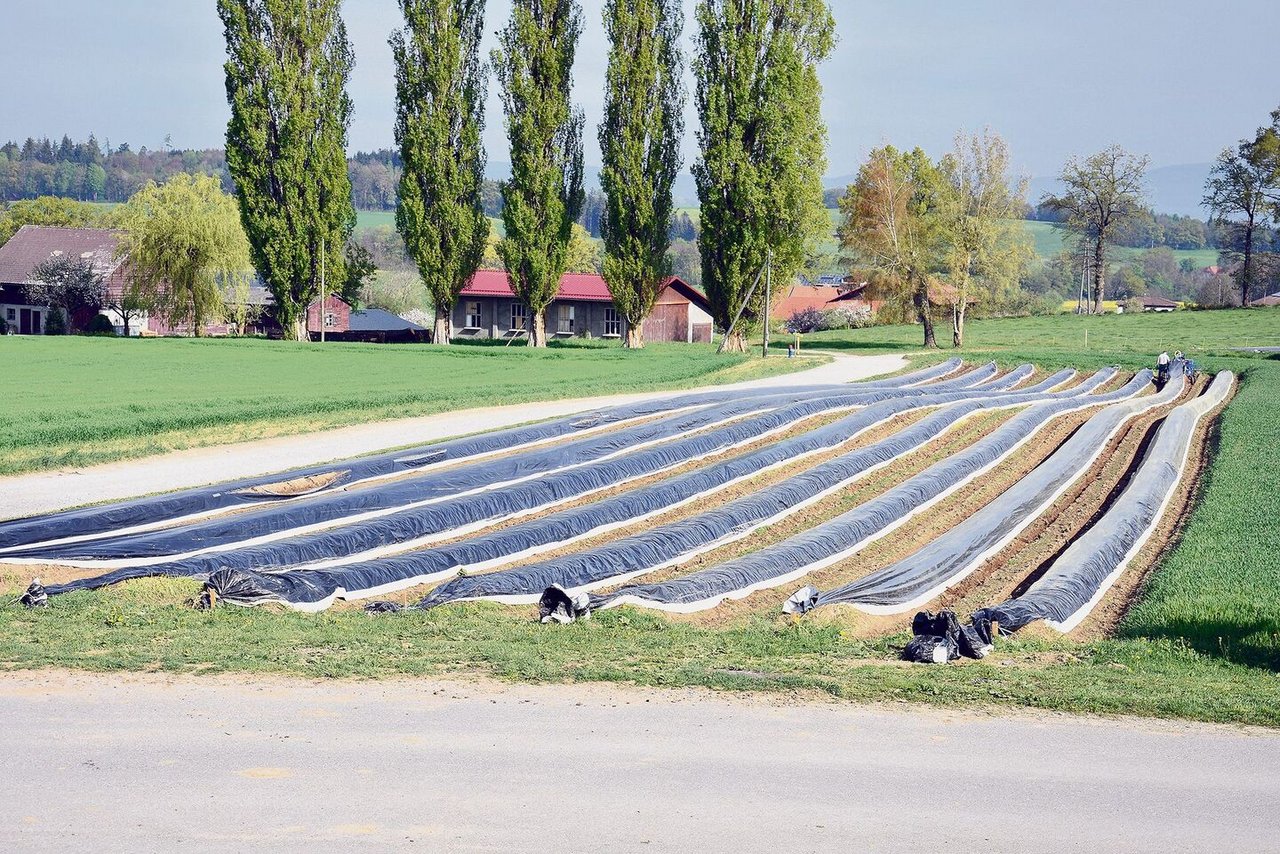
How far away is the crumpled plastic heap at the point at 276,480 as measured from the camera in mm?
13453

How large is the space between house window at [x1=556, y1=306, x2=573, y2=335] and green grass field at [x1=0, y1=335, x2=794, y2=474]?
39.5ft

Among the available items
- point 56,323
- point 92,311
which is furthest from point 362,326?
point 56,323

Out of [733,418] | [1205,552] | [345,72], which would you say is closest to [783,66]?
[345,72]

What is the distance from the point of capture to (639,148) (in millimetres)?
50875

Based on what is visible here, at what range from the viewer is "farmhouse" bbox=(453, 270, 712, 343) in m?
64.6

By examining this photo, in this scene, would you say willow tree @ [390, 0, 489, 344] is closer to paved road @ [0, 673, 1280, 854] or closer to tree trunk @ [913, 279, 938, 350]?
tree trunk @ [913, 279, 938, 350]

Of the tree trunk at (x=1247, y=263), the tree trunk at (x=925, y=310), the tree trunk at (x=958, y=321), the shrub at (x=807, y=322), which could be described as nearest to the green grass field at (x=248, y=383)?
the tree trunk at (x=925, y=310)

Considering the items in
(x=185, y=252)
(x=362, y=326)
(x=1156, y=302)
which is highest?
(x=1156, y=302)

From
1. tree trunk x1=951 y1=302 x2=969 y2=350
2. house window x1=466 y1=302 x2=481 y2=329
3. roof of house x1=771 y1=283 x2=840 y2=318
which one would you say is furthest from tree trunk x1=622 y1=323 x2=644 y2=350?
roof of house x1=771 y1=283 x2=840 y2=318

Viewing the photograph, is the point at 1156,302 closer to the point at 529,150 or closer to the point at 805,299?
the point at 805,299

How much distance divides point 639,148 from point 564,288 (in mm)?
15156

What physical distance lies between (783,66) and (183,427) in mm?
32228

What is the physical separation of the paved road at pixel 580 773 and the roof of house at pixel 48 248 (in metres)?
64.5

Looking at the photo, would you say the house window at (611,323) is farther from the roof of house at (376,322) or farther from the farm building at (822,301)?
the roof of house at (376,322)
